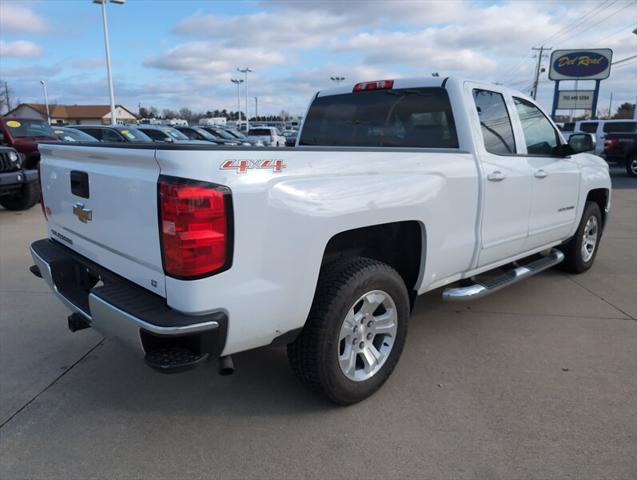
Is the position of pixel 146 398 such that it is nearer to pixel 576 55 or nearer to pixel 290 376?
pixel 290 376

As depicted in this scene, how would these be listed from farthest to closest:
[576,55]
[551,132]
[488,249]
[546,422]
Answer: [576,55] < [551,132] < [488,249] < [546,422]

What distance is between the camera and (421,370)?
11.0ft

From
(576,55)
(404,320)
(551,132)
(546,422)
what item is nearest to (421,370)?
(404,320)

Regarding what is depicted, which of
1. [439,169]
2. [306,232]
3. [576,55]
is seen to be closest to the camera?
[306,232]

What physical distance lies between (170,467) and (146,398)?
27.8 inches

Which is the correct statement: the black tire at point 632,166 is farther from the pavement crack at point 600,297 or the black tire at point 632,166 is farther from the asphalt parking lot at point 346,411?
the asphalt parking lot at point 346,411

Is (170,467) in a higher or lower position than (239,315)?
lower

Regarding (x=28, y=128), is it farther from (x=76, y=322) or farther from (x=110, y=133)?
(x=76, y=322)

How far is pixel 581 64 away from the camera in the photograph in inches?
1134

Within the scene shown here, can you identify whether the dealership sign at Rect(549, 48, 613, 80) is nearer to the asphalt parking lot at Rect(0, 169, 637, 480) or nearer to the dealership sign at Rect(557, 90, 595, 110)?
the dealership sign at Rect(557, 90, 595, 110)

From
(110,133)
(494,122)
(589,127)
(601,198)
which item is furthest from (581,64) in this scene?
(494,122)

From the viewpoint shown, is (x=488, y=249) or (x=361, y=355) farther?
(x=488, y=249)

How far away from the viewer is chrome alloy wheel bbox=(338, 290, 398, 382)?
2.81m

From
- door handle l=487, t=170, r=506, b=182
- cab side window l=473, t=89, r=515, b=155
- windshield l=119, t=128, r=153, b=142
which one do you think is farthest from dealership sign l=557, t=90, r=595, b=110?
door handle l=487, t=170, r=506, b=182
